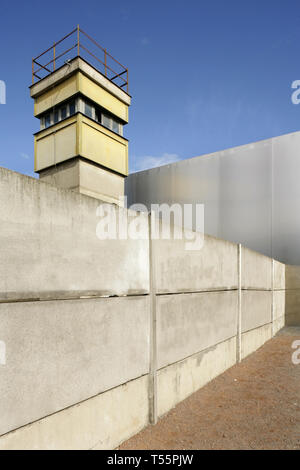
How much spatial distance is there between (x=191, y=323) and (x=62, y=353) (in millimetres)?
2820

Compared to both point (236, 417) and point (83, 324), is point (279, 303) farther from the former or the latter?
point (83, 324)

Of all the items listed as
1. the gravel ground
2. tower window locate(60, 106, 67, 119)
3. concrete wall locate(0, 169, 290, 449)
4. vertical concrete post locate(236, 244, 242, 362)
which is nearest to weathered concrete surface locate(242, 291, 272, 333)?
vertical concrete post locate(236, 244, 242, 362)

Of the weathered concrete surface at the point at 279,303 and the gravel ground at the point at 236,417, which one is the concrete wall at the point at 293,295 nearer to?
the weathered concrete surface at the point at 279,303

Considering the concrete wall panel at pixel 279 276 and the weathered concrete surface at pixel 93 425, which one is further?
the concrete wall panel at pixel 279 276

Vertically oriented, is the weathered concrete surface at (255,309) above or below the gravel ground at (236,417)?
above

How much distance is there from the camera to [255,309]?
8711mm

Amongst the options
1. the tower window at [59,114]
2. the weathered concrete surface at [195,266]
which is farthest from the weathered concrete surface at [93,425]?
the tower window at [59,114]

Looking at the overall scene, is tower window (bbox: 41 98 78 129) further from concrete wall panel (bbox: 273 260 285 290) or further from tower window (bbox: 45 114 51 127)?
concrete wall panel (bbox: 273 260 285 290)

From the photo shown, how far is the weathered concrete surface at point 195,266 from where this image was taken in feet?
14.6

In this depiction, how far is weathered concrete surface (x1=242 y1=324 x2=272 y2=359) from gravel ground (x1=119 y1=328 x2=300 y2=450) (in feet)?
3.67

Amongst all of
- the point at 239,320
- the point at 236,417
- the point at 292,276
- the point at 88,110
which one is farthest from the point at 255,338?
the point at 88,110

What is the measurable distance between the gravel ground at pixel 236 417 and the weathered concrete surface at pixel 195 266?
1815mm
